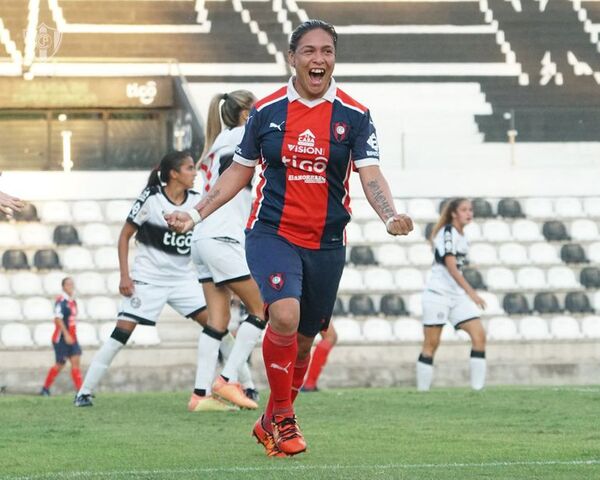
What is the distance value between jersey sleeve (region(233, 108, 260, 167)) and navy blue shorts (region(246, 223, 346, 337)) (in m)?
0.35

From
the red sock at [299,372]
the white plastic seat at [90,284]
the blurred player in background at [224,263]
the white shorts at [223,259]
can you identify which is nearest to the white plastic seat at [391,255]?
the white plastic seat at [90,284]

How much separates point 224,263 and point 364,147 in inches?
144

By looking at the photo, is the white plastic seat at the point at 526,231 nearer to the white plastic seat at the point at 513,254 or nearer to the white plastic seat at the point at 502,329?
the white plastic seat at the point at 513,254

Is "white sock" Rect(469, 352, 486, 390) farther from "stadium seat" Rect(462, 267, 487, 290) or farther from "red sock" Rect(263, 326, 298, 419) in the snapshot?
"red sock" Rect(263, 326, 298, 419)

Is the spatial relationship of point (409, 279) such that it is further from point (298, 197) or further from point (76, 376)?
point (298, 197)

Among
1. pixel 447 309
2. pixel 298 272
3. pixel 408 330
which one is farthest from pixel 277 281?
pixel 408 330

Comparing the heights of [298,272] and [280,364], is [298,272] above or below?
above

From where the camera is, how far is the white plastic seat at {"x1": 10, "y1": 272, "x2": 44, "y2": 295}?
20844mm

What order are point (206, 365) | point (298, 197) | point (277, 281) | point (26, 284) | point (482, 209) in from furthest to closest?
point (482, 209) → point (26, 284) → point (206, 365) → point (298, 197) → point (277, 281)

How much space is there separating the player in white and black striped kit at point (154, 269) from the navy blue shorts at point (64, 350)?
720 cm

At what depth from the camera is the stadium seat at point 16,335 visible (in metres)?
19.7

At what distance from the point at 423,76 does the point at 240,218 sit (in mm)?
18083

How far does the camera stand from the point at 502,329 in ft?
→ 67.4

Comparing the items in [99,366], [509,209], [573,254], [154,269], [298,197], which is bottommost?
[99,366]
